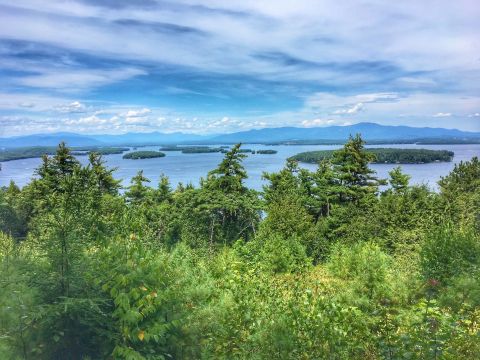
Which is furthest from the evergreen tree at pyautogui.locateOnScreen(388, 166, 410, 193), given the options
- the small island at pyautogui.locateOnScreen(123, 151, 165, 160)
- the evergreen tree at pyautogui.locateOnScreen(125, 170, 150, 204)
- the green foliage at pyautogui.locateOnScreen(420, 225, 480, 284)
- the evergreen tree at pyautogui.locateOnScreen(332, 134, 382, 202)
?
the small island at pyautogui.locateOnScreen(123, 151, 165, 160)

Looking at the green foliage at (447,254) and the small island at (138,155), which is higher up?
the small island at (138,155)

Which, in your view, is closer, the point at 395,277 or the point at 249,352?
the point at 249,352

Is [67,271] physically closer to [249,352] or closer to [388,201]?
[249,352]

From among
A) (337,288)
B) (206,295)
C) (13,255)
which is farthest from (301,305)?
(337,288)

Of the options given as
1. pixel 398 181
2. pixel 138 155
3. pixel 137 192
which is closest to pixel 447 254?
pixel 398 181

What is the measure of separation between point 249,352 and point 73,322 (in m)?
2.41

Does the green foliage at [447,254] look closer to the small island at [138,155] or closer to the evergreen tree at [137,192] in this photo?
the evergreen tree at [137,192]

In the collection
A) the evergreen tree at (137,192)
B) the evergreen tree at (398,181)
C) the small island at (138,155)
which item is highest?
the small island at (138,155)

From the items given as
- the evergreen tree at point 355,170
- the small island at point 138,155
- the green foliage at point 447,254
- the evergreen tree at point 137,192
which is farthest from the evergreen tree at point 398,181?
the small island at point 138,155

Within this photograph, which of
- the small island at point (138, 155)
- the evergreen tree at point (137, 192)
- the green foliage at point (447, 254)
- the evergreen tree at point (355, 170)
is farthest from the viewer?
the small island at point (138, 155)

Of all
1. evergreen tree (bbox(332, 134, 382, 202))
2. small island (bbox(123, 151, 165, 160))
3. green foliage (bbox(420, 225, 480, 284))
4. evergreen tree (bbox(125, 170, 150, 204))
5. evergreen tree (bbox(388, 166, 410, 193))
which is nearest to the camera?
green foliage (bbox(420, 225, 480, 284))

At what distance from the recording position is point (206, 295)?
7562 millimetres

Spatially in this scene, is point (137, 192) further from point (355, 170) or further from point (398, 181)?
point (398, 181)

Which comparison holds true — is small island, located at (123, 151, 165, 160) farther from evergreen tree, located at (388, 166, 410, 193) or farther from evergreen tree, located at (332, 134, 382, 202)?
evergreen tree, located at (388, 166, 410, 193)
